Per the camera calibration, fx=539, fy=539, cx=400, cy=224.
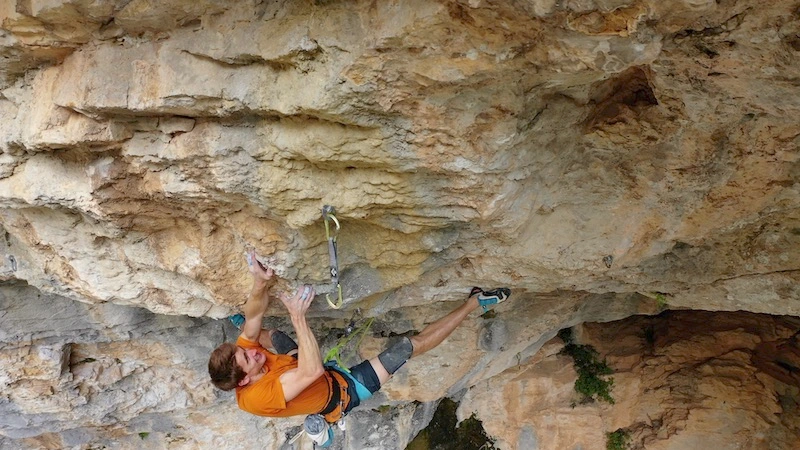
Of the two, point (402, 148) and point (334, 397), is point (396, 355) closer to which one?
point (334, 397)

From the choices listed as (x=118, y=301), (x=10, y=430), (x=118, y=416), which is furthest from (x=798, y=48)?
(x=10, y=430)

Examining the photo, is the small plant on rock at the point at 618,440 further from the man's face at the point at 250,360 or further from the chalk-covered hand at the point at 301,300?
the chalk-covered hand at the point at 301,300

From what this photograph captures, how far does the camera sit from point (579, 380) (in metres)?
5.57

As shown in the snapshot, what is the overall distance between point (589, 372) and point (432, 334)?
8.37 ft

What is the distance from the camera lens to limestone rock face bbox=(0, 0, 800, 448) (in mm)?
1720

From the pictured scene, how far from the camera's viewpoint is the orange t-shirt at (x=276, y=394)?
310cm

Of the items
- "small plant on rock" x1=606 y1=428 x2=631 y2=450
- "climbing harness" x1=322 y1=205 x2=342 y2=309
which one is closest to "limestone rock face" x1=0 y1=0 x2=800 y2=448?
"climbing harness" x1=322 y1=205 x2=342 y2=309

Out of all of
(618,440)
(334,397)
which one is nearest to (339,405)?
(334,397)

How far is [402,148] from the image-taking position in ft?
6.93

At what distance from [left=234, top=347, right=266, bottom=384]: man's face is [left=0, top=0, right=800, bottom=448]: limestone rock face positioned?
0.86 ft

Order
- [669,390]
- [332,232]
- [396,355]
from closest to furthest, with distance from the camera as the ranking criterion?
[332,232] → [396,355] → [669,390]

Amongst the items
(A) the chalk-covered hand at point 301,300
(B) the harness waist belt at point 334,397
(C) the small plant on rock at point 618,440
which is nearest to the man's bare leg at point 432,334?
(B) the harness waist belt at point 334,397

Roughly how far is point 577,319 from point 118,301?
3.66m

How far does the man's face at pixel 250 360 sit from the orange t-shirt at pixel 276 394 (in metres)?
0.04
